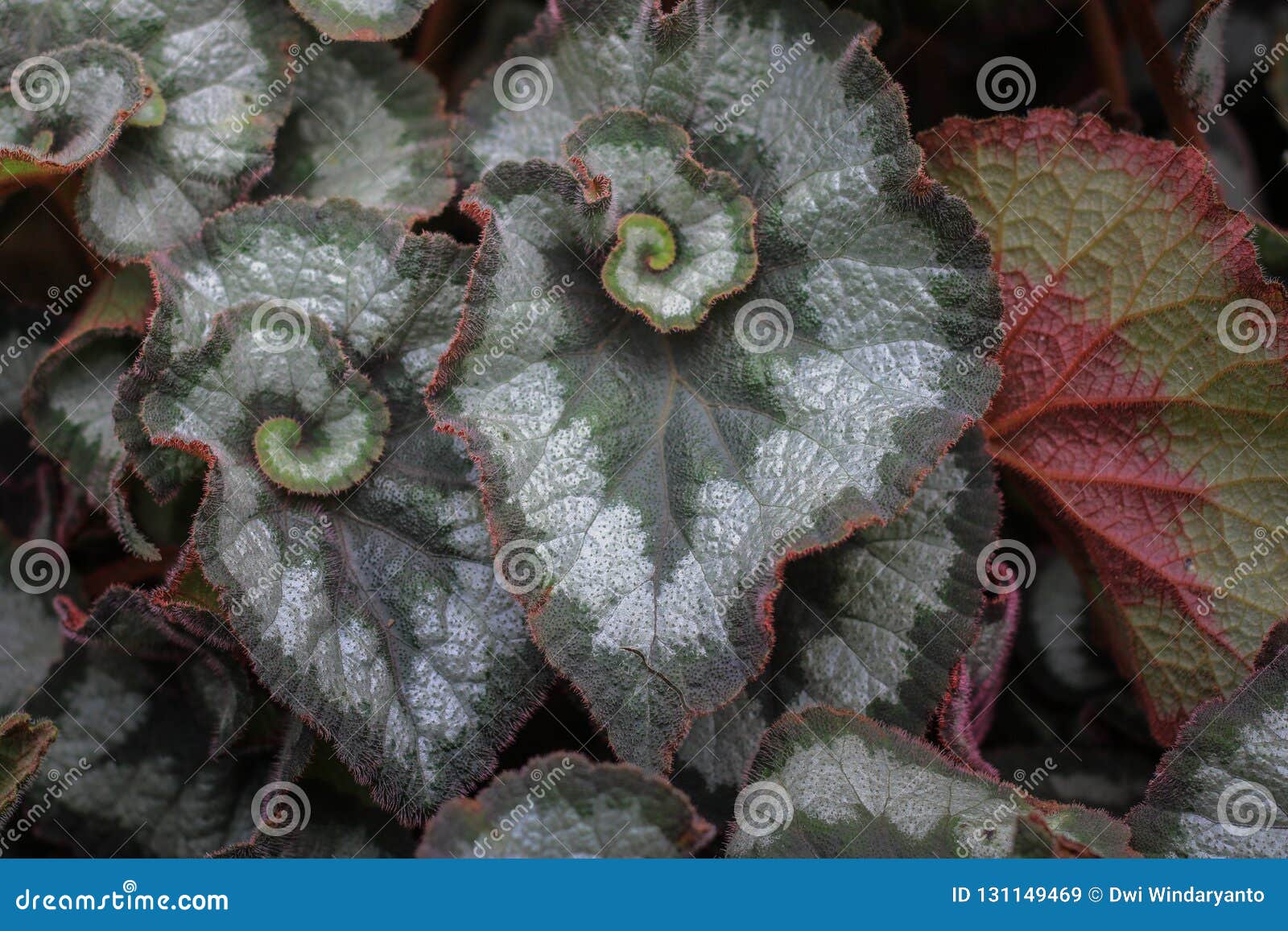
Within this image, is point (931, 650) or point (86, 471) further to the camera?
point (86, 471)

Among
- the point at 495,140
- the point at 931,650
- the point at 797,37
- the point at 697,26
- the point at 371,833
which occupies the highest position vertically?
the point at 797,37

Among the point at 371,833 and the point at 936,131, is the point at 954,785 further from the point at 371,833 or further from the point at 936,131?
the point at 936,131

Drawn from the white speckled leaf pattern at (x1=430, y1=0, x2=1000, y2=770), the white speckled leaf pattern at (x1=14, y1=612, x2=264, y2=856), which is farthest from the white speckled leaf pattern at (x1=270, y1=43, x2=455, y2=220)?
the white speckled leaf pattern at (x1=14, y1=612, x2=264, y2=856)

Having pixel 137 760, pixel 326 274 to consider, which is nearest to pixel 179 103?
pixel 326 274

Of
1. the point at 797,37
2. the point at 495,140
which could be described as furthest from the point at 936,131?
the point at 495,140

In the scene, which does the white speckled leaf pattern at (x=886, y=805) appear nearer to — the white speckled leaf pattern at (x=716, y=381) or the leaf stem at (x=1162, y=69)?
the white speckled leaf pattern at (x=716, y=381)

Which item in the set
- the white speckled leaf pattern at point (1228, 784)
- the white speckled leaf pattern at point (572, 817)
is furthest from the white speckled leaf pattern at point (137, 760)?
the white speckled leaf pattern at point (1228, 784)

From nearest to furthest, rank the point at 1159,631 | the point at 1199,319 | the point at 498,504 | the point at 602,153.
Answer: the point at 498,504, the point at 602,153, the point at 1199,319, the point at 1159,631
